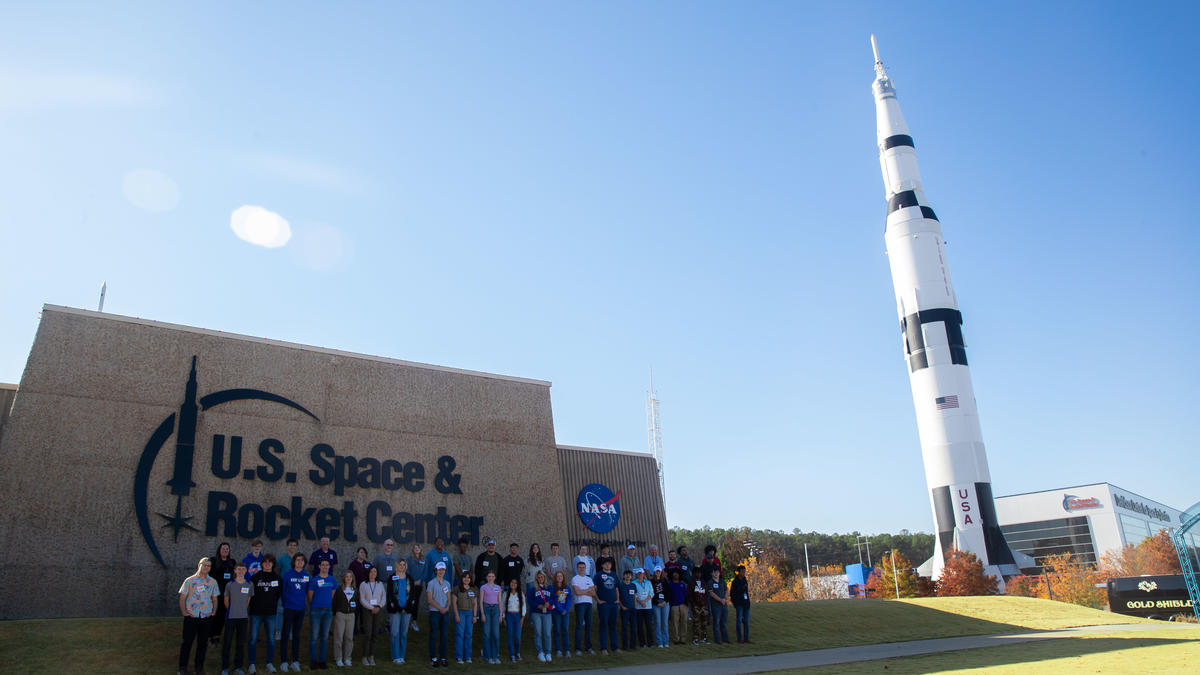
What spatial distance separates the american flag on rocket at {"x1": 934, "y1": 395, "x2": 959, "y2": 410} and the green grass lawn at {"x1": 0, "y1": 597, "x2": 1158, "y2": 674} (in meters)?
13.5

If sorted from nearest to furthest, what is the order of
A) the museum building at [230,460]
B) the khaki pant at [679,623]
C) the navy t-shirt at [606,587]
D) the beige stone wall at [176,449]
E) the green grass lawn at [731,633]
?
the green grass lawn at [731,633]
the beige stone wall at [176,449]
the museum building at [230,460]
the navy t-shirt at [606,587]
the khaki pant at [679,623]

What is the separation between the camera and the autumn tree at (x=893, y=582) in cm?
3781

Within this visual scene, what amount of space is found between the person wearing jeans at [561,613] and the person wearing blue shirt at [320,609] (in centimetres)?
332

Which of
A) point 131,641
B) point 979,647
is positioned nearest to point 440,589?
point 131,641

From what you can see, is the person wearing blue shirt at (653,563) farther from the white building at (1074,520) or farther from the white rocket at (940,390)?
the white building at (1074,520)

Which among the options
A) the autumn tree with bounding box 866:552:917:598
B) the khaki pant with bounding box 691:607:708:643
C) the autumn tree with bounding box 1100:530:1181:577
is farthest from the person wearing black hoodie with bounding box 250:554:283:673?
the autumn tree with bounding box 1100:530:1181:577

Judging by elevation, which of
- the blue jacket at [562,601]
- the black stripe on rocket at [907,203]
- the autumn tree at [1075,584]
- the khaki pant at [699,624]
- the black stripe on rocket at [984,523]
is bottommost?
the autumn tree at [1075,584]

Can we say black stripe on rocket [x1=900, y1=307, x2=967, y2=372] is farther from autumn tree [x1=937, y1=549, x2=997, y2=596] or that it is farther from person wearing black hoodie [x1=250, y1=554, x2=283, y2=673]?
person wearing black hoodie [x1=250, y1=554, x2=283, y2=673]

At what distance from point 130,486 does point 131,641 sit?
3.37 m

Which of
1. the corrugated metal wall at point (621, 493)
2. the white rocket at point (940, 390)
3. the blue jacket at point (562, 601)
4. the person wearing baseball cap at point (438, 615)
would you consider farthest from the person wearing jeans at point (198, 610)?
the white rocket at point (940, 390)

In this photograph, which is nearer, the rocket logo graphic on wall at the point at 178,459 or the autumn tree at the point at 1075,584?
the rocket logo graphic on wall at the point at 178,459

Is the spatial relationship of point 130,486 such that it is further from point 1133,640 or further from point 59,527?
point 1133,640

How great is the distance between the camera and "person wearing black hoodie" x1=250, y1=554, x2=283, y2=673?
9852 millimetres

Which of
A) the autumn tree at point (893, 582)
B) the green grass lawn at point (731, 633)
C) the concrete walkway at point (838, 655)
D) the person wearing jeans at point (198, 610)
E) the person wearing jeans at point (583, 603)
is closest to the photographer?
the person wearing jeans at point (198, 610)
